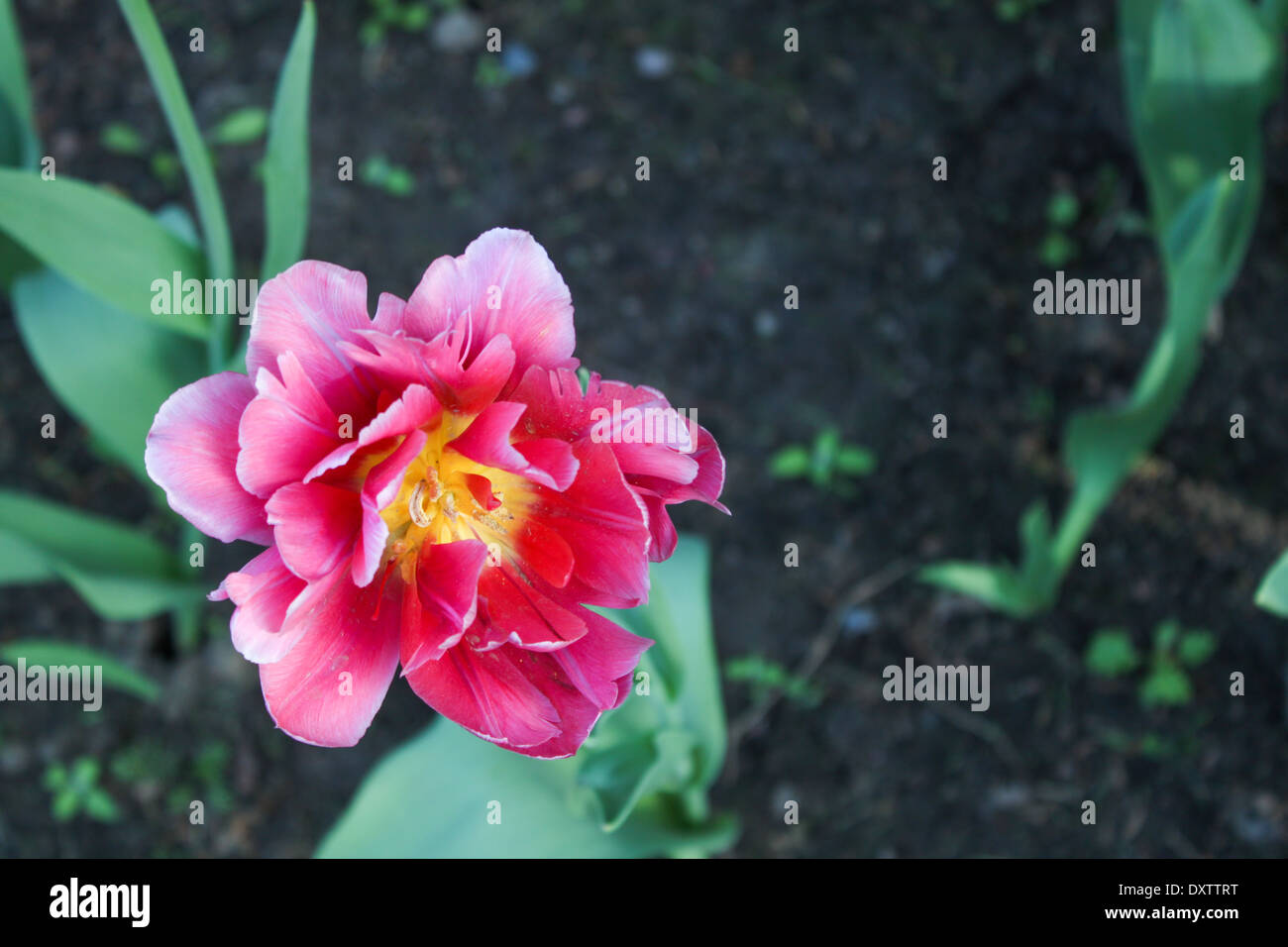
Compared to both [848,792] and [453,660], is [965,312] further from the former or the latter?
[453,660]

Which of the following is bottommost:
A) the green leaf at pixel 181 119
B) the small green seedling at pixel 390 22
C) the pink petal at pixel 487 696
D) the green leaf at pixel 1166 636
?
the green leaf at pixel 1166 636

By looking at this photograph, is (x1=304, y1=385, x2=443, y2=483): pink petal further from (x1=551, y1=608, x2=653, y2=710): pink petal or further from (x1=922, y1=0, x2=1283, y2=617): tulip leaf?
(x1=922, y1=0, x2=1283, y2=617): tulip leaf

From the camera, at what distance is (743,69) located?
2293 millimetres

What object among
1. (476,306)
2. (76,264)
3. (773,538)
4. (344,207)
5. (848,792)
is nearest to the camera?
(476,306)

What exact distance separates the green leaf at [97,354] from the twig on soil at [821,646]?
114 centimetres

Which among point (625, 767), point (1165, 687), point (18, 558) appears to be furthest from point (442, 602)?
point (1165, 687)

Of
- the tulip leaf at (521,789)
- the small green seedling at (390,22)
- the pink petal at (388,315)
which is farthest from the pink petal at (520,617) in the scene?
the small green seedling at (390,22)

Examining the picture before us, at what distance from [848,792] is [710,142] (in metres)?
1.40

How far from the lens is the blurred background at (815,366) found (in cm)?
183

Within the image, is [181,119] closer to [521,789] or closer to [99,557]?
[99,557]

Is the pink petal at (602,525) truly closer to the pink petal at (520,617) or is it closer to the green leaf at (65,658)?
the pink petal at (520,617)

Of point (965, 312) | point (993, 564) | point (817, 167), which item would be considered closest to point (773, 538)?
point (993, 564)

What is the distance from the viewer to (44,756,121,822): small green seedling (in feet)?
6.13

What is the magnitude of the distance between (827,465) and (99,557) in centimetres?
132
